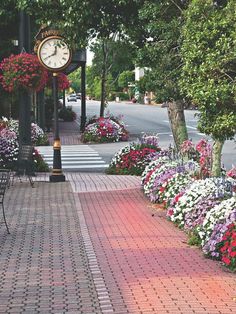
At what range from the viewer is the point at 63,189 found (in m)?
16.0

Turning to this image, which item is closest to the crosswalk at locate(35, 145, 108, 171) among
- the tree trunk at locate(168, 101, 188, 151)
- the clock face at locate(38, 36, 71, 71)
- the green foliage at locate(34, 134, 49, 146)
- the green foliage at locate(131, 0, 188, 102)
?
the green foliage at locate(34, 134, 49, 146)

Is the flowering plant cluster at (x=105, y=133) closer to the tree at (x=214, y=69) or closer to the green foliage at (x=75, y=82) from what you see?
the tree at (x=214, y=69)

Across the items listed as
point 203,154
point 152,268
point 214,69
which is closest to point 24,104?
point 203,154

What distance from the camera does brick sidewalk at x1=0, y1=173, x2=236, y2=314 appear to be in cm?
681

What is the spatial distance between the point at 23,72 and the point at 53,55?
3.10 ft

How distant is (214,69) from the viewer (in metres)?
7.49

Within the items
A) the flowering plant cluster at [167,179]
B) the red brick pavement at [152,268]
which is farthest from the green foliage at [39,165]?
the red brick pavement at [152,268]

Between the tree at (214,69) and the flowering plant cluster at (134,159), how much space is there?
10.8 meters

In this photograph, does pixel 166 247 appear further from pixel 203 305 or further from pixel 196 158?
pixel 196 158

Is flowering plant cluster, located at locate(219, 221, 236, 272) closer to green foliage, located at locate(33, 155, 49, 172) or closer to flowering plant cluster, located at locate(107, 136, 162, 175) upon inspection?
flowering plant cluster, located at locate(107, 136, 162, 175)

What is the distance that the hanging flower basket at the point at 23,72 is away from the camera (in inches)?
691

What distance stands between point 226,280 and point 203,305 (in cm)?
112

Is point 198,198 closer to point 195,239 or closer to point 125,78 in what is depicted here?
point 195,239

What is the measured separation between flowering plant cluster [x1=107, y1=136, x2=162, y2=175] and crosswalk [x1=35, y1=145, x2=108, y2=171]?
2859 mm
